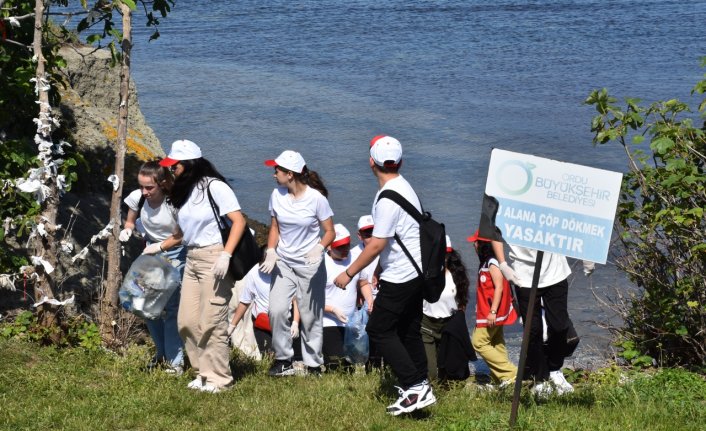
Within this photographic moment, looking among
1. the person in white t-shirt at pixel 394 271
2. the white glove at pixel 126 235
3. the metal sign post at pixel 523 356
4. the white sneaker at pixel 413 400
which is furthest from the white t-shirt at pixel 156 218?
the metal sign post at pixel 523 356

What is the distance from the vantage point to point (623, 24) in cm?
2403

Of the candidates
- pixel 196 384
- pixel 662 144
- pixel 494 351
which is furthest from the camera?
pixel 494 351

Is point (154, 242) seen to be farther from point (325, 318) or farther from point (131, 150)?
point (131, 150)

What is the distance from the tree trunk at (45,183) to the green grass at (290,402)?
1.41 feet

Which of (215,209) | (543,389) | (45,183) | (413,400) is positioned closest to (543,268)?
(543,389)

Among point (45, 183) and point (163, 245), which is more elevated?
point (45, 183)

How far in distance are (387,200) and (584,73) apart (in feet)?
45.7

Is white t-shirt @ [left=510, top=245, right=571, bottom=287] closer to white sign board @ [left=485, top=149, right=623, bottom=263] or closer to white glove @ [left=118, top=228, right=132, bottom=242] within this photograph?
white sign board @ [left=485, top=149, right=623, bottom=263]

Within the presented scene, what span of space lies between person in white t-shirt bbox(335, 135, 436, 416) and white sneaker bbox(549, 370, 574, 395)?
1.24 m

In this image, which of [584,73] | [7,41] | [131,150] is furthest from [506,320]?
[584,73]

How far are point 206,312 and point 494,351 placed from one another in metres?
2.12

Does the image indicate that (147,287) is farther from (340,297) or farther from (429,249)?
(429,249)

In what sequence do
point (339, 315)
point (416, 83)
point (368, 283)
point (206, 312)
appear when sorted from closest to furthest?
point (206, 312) → point (339, 315) → point (368, 283) → point (416, 83)

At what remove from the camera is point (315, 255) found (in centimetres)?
759
